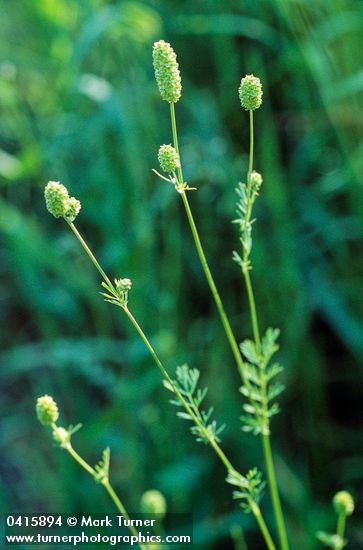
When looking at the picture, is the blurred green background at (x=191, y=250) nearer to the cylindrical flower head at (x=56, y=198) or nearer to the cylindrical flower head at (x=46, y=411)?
the cylindrical flower head at (x=46, y=411)

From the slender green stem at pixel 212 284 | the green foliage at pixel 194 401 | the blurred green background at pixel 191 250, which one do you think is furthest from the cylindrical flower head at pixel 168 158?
the blurred green background at pixel 191 250

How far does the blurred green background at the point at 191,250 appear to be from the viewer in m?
1.37

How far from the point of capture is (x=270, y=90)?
1.69m

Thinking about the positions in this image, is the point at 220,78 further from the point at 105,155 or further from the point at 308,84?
the point at 105,155

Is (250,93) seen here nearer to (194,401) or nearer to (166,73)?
(166,73)

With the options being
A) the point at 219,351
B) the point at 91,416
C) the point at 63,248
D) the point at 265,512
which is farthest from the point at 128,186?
the point at 265,512

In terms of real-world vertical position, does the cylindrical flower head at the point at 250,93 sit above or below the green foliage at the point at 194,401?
above

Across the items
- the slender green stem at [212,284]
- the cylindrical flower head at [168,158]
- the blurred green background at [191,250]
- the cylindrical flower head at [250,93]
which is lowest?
the slender green stem at [212,284]

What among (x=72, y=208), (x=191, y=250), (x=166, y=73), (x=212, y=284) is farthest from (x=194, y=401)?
(x=191, y=250)

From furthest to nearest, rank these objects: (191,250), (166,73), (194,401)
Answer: (191,250) < (194,401) < (166,73)

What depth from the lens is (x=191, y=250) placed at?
5.32 ft

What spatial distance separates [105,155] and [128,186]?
121mm

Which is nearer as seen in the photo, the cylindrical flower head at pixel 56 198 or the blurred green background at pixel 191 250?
the cylindrical flower head at pixel 56 198

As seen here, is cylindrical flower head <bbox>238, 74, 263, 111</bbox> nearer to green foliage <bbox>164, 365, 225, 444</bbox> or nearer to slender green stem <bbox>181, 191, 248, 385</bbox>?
slender green stem <bbox>181, 191, 248, 385</bbox>
